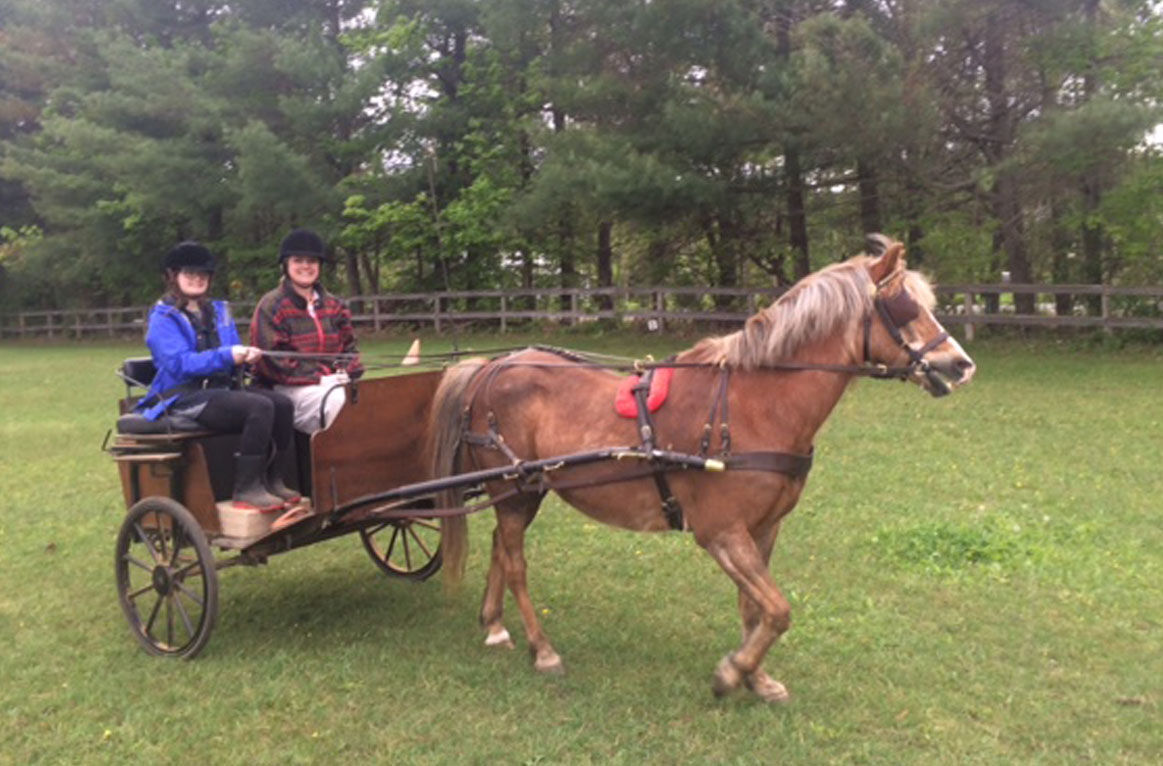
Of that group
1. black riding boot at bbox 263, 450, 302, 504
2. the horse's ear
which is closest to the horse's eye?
the horse's ear

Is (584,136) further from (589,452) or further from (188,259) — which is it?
(589,452)

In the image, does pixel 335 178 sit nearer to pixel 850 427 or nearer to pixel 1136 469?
pixel 850 427

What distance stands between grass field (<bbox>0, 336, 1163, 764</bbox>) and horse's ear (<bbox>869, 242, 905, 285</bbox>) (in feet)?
6.19

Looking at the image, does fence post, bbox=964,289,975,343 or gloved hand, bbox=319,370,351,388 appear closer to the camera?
gloved hand, bbox=319,370,351,388

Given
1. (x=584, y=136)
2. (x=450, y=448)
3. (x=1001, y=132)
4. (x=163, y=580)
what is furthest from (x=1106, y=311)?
(x=163, y=580)

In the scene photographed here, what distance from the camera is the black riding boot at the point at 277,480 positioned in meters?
4.91

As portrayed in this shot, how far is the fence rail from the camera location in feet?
53.3

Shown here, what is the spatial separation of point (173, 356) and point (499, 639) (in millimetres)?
2302

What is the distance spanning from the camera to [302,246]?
499 cm

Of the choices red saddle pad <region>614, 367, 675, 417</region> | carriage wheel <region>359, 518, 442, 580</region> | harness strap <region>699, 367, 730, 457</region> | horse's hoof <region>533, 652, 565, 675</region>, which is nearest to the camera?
harness strap <region>699, 367, 730, 457</region>

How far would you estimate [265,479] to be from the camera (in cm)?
490

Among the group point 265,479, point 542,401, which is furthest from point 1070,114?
point 265,479

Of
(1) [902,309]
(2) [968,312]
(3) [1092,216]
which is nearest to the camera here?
(1) [902,309]

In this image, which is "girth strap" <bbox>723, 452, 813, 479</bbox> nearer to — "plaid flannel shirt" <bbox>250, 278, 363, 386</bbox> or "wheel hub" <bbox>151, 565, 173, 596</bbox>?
"plaid flannel shirt" <bbox>250, 278, 363, 386</bbox>
